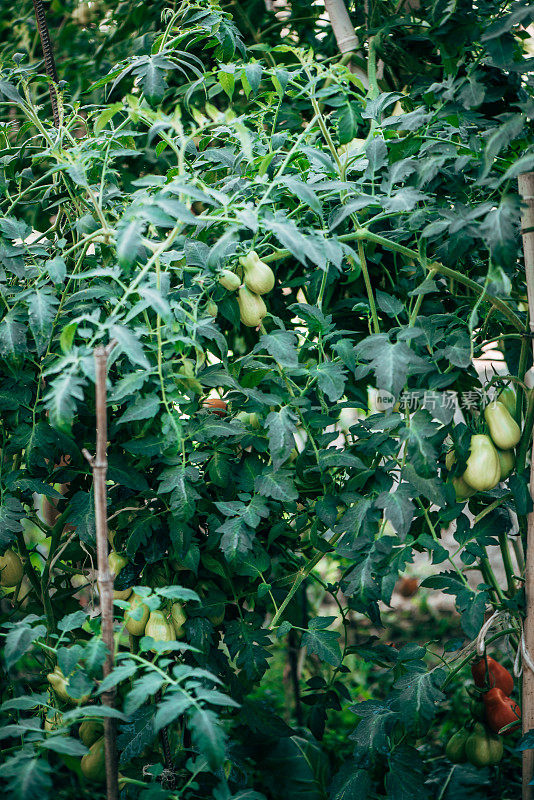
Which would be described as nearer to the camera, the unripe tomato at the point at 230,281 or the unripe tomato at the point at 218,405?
the unripe tomato at the point at 230,281

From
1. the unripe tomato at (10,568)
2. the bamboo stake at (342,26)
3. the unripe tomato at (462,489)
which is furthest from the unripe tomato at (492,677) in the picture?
the bamboo stake at (342,26)

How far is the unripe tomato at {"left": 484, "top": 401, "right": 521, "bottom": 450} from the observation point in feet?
3.35

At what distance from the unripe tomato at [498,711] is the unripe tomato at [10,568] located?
0.85m

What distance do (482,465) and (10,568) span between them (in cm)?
79

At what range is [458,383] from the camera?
1.12 meters

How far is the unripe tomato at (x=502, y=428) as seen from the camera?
3.35ft

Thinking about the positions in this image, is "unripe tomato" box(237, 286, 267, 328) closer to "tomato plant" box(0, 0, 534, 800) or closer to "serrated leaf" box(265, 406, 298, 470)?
"tomato plant" box(0, 0, 534, 800)

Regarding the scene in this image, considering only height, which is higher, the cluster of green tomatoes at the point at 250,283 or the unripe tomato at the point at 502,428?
the cluster of green tomatoes at the point at 250,283

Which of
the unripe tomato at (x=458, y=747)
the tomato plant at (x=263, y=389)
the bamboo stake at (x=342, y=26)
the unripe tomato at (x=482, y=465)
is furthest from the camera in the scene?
the bamboo stake at (x=342, y=26)

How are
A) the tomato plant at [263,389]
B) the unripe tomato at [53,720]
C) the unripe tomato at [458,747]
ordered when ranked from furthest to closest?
the unripe tomato at [458,747] < the unripe tomato at [53,720] < the tomato plant at [263,389]

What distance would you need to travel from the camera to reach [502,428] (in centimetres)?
102

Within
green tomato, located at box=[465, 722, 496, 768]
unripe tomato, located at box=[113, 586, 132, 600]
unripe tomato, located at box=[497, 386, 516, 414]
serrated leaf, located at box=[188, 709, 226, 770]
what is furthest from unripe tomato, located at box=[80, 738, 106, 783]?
unripe tomato, located at box=[497, 386, 516, 414]

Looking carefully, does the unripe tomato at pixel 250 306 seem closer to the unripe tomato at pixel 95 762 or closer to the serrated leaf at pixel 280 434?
the serrated leaf at pixel 280 434

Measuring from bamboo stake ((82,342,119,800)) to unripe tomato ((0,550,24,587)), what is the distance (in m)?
0.42
